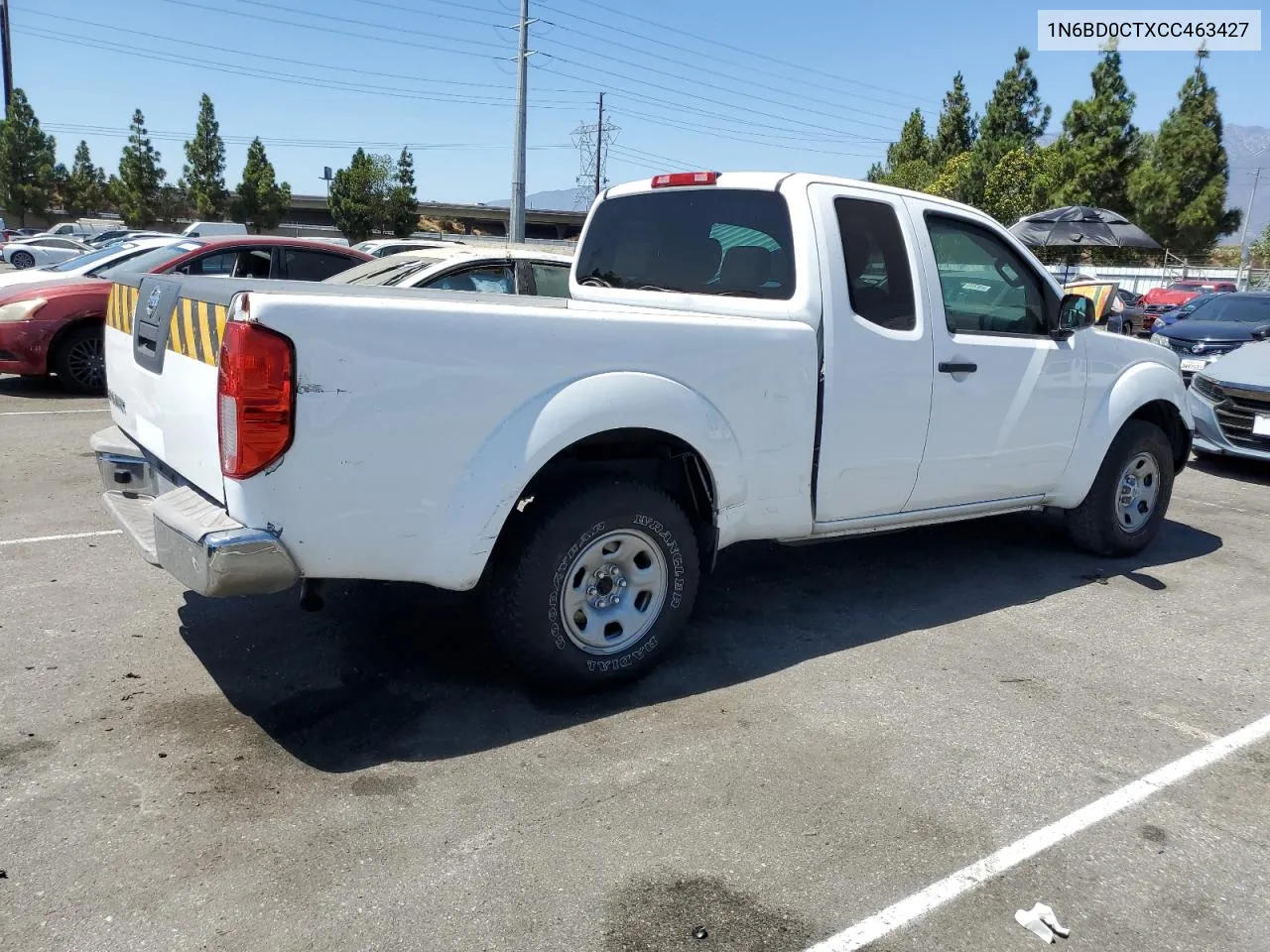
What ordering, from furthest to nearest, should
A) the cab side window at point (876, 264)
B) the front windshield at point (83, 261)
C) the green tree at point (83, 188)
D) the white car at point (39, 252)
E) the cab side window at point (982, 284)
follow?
the green tree at point (83, 188) → the white car at point (39, 252) → the front windshield at point (83, 261) → the cab side window at point (982, 284) → the cab side window at point (876, 264)

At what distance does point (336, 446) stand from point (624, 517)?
1.10 m

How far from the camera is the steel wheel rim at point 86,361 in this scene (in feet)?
32.9

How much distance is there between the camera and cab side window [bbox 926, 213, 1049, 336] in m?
4.76

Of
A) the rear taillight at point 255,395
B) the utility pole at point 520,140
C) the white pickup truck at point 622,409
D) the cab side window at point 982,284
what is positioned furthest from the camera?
the utility pole at point 520,140

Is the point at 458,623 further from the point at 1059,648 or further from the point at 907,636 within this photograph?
the point at 1059,648

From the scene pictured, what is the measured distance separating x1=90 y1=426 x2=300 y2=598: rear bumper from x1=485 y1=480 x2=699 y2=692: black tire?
78 cm

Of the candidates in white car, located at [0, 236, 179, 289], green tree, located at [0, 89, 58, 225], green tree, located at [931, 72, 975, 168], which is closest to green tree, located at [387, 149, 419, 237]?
green tree, located at [0, 89, 58, 225]

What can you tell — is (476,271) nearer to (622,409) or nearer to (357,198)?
(622,409)

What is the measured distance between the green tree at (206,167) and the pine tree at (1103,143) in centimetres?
4844

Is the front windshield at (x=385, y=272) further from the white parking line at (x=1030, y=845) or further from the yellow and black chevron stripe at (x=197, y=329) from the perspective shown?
the white parking line at (x=1030, y=845)

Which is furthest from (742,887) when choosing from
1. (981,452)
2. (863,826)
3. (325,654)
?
(981,452)

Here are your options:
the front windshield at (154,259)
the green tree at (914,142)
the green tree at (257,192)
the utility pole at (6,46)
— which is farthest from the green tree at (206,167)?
the front windshield at (154,259)

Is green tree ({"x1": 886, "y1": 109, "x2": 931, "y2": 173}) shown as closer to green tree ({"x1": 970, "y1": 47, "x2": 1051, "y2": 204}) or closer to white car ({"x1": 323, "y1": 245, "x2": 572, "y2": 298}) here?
green tree ({"x1": 970, "y1": 47, "x2": 1051, "y2": 204})

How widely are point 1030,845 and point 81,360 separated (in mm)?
10088
